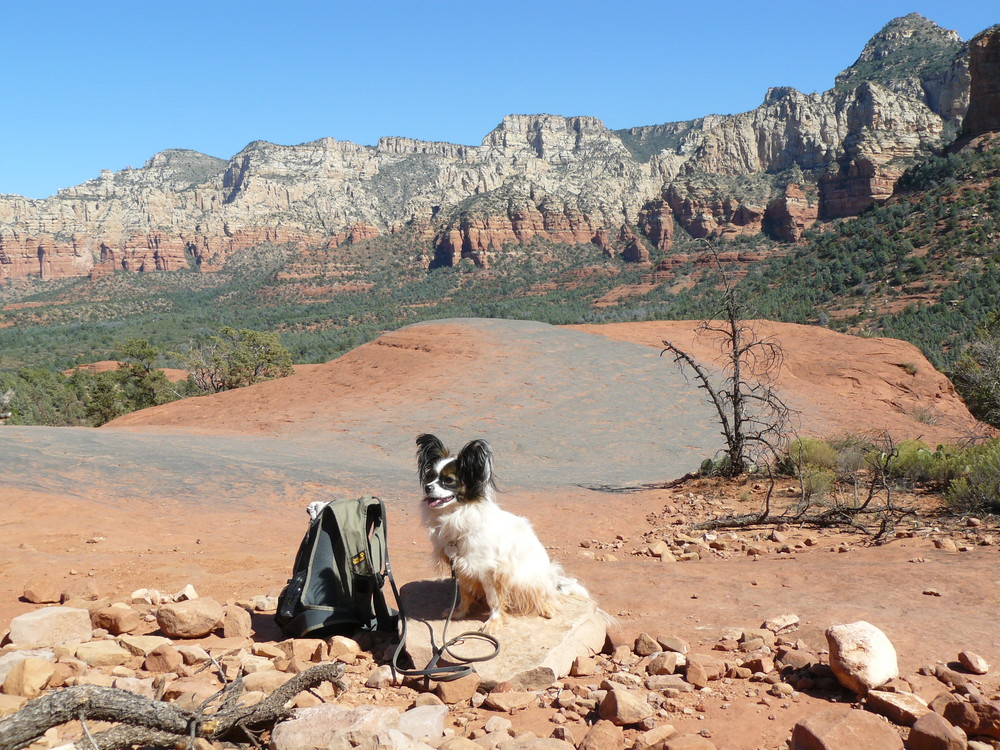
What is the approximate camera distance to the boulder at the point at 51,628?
4254 mm

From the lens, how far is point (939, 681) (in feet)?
11.9

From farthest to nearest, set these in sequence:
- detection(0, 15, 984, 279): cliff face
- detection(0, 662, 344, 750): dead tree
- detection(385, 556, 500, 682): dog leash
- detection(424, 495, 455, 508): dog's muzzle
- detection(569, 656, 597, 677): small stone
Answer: detection(0, 15, 984, 279): cliff face, detection(424, 495, 455, 508): dog's muzzle, detection(569, 656, 597, 677): small stone, detection(385, 556, 500, 682): dog leash, detection(0, 662, 344, 750): dead tree

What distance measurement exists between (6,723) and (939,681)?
13.9 feet

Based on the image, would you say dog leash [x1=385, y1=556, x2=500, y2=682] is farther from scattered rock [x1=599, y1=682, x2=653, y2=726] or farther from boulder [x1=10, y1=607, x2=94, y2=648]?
boulder [x1=10, y1=607, x2=94, y2=648]

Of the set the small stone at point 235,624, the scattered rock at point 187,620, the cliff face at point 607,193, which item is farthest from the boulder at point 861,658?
the cliff face at point 607,193

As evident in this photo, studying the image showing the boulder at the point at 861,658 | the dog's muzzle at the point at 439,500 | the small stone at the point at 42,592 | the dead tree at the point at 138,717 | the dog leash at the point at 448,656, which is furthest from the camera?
the small stone at the point at 42,592

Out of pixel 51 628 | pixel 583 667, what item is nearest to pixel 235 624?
pixel 51 628

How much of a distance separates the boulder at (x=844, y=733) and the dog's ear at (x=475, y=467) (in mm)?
2100

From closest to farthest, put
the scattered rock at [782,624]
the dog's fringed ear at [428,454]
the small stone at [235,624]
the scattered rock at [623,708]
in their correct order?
1. the scattered rock at [623,708]
2. the dog's fringed ear at [428,454]
3. the scattered rock at [782,624]
4. the small stone at [235,624]

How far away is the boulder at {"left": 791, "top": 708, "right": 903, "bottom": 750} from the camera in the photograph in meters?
2.86

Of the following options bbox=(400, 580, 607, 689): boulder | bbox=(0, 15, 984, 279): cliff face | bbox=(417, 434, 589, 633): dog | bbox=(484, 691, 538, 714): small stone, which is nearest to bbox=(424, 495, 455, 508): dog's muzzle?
bbox=(417, 434, 589, 633): dog

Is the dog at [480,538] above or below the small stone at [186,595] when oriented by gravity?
above

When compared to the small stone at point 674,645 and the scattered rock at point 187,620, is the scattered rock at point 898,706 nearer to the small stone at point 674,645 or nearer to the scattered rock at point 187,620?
the small stone at point 674,645

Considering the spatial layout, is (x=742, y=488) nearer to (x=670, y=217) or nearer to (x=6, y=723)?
(x=6, y=723)
